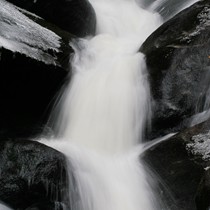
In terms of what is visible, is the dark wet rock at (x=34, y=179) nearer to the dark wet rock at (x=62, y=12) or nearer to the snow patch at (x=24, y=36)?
the snow patch at (x=24, y=36)

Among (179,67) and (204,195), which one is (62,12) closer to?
(179,67)

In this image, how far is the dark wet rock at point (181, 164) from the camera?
5.04 metres

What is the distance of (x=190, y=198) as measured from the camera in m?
4.99

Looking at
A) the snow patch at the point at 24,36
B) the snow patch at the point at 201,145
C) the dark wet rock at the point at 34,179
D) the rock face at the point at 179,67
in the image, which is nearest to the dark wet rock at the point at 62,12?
the snow patch at the point at 24,36

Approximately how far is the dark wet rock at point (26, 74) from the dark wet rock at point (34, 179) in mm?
1093

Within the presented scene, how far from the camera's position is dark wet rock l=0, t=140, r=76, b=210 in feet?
16.2

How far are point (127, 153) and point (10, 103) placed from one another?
6.43ft

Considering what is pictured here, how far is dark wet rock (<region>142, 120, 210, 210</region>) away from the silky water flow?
0.60 ft

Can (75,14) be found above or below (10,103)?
above

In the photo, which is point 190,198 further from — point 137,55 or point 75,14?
point 75,14

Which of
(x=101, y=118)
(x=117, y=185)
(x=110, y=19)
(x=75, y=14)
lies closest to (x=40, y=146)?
(x=117, y=185)

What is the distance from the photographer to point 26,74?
6402 mm

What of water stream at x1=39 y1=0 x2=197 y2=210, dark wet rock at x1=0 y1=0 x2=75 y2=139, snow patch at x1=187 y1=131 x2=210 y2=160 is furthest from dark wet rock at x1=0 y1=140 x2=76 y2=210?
snow patch at x1=187 y1=131 x2=210 y2=160

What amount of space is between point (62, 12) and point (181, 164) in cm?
438
